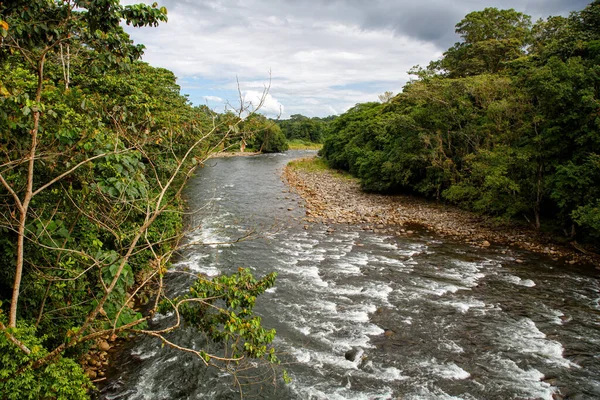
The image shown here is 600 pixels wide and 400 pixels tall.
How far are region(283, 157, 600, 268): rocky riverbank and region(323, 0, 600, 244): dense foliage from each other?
3.22 feet

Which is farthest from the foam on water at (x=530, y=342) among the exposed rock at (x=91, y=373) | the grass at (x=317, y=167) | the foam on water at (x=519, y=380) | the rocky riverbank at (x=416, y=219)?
the grass at (x=317, y=167)

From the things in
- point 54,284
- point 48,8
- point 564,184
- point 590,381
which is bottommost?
point 590,381

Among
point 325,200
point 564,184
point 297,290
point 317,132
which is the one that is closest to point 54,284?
point 297,290

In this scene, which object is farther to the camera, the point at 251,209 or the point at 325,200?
the point at 325,200

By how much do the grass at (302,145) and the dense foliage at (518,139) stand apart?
58376mm

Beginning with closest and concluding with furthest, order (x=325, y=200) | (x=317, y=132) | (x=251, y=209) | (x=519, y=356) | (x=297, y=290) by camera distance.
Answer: (x=519, y=356), (x=297, y=290), (x=251, y=209), (x=325, y=200), (x=317, y=132)

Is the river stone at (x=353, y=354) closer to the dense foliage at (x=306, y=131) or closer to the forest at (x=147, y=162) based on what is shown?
the forest at (x=147, y=162)

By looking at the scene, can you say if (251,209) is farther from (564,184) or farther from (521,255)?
(564,184)

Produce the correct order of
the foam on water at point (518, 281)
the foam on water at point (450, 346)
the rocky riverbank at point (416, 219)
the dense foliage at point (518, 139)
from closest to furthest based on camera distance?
the foam on water at point (450, 346) → the foam on water at point (518, 281) → the dense foliage at point (518, 139) → the rocky riverbank at point (416, 219)

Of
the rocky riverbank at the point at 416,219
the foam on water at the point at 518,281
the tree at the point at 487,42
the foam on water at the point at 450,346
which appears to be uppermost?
the tree at the point at 487,42

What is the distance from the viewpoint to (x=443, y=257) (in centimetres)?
1602

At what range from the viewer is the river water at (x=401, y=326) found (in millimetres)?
7848

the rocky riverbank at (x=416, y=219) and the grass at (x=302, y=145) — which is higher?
the grass at (x=302, y=145)

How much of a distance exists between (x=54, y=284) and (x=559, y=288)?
15059 mm
